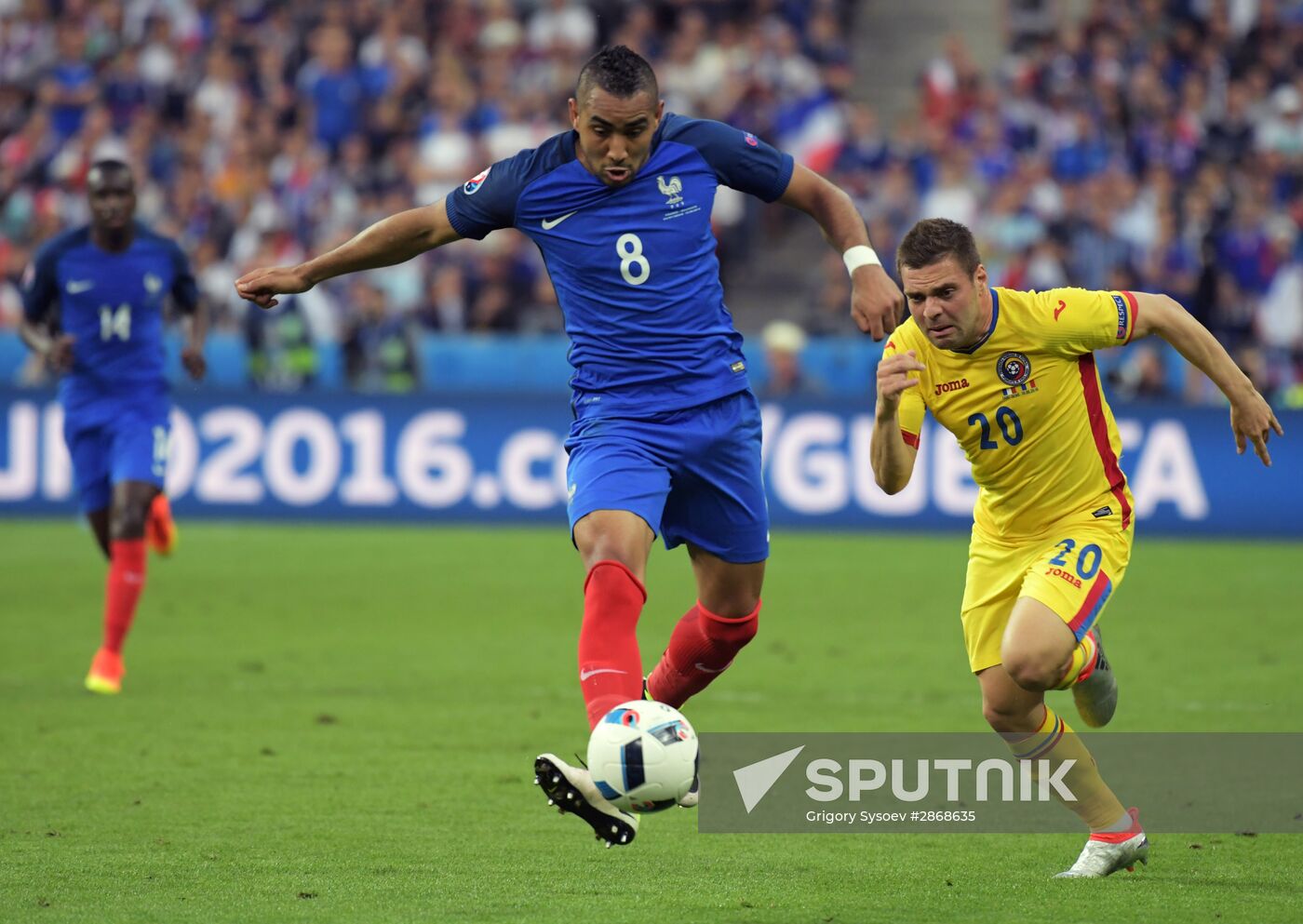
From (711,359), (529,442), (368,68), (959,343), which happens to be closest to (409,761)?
(711,359)

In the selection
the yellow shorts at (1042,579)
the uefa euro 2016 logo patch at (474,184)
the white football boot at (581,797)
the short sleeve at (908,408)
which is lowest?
the white football boot at (581,797)

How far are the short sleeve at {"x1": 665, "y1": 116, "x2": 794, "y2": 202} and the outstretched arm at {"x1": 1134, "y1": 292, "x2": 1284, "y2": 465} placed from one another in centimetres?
127

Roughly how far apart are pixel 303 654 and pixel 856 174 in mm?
11498

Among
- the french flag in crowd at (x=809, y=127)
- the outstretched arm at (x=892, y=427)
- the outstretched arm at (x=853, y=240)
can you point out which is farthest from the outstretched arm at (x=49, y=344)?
the french flag in crowd at (x=809, y=127)

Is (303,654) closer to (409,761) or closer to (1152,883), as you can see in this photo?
(409,761)

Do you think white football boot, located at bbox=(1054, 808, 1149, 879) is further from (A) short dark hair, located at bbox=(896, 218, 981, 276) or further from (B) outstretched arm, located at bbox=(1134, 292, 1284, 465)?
(A) short dark hair, located at bbox=(896, 218, 981, 276)

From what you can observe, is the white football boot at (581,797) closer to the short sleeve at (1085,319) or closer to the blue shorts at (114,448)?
the short sleeve at (1085,319)

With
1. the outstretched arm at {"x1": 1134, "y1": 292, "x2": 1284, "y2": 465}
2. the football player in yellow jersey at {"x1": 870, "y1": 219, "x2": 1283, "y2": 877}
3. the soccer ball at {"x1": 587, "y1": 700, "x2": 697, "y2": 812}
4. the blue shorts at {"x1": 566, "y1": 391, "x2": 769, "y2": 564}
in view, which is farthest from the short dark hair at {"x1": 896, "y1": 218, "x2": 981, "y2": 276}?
the soccer ball at {"x1": 587, "y1": 700, "x2": 697, "y2": 812}

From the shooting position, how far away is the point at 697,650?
6922 mm

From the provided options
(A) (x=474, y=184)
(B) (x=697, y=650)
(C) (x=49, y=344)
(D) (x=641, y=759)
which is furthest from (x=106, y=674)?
(D) (x=641, y=759)

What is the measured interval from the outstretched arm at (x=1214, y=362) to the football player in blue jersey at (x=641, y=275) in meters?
0.98

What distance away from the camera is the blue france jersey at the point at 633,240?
20.5ft

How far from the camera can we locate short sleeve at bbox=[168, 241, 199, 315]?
10898 millimetres

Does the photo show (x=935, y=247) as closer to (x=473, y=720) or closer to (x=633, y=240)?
(x=633, y=240)
